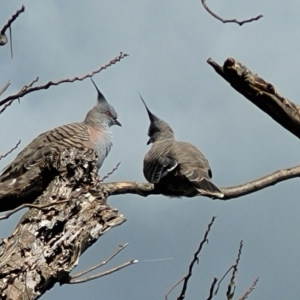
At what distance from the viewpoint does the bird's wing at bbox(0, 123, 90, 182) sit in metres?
6.61

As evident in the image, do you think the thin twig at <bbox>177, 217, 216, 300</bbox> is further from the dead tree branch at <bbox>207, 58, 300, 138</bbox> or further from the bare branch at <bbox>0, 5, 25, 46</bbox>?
the bare branch at <bbox>0, 5, 25, 46</bbox>

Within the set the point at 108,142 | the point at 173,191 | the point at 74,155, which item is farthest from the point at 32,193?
the point at 108,142

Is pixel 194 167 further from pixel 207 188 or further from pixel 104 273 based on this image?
pixel 104 273

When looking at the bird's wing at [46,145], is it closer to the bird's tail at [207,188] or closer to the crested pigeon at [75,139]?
the crested pigeon at [75,139]

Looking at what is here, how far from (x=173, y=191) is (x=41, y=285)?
3.84 m

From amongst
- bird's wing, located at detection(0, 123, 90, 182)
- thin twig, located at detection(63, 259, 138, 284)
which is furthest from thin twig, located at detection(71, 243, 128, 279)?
bird's wing, located at detection(0, 123, 90, 182)

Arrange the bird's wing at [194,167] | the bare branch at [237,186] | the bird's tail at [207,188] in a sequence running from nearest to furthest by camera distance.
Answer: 1. the bare branch at [237,186]
2. the bird's tail at [207,188]
3. the bird's wing at [194,167]

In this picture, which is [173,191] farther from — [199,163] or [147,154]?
[147,154]

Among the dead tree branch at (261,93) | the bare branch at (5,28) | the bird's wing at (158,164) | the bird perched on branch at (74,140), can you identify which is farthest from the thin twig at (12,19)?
the bird's wing at (158,164)

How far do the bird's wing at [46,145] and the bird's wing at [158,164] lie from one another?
710mm

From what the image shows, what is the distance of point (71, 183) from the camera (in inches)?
154

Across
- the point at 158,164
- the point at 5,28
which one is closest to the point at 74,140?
the point at 158,164

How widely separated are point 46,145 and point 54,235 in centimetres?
389

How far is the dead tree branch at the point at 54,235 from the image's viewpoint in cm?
322
